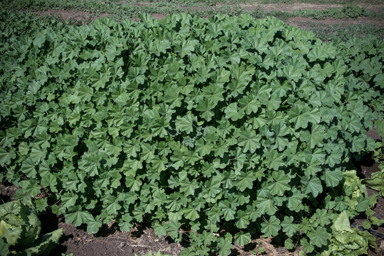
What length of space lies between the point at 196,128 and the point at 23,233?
1.97 metres

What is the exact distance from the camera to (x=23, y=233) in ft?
9.90

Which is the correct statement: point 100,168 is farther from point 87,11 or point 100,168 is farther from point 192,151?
point 87,11

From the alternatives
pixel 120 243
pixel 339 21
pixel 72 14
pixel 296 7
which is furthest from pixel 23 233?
pixel 296 7

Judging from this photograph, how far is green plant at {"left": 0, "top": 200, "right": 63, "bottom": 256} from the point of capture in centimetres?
293

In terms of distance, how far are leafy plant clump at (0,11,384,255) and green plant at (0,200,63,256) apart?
30 centimetres

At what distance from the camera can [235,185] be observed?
3035 millimetres

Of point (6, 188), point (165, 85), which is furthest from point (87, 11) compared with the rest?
point (165, 85)

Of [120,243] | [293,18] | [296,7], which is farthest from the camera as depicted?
[296,7]

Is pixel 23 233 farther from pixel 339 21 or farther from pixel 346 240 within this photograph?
pixel 339 21

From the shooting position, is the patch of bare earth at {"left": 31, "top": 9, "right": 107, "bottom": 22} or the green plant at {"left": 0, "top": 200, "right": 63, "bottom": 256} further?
the patch of bare earth at {"left": 31, "top": 9, "right": 107, "bottom": 22}

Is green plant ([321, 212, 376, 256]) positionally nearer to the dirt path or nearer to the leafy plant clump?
the leafy plant clump

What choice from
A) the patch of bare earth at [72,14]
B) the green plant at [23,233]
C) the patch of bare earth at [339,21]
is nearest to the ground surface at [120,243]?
the green plant at [23,233]

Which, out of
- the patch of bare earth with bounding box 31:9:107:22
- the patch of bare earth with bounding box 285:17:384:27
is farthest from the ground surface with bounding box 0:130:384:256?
the patch of bare earth with bounding box 285:17:384:27

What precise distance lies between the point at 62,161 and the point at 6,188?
3.91ft
